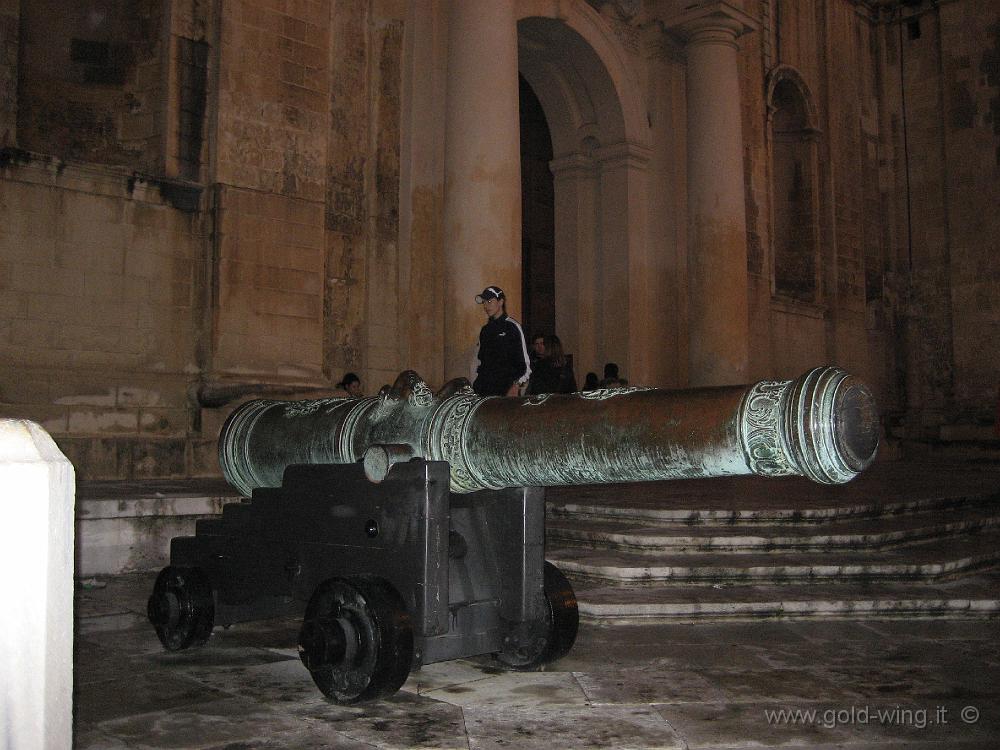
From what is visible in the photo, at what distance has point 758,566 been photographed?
216 inches

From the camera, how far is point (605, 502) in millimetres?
7406

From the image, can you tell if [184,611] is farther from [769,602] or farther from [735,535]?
[735,535]

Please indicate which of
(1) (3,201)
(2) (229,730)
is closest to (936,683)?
(2) (229,730)

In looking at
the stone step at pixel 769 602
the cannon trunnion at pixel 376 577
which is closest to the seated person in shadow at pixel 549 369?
the stone step at pixel 769 602

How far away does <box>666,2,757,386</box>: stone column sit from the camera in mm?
13539

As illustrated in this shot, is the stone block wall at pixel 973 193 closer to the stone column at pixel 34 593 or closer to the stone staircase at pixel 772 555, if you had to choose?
the stone staircase at pixel 772 555

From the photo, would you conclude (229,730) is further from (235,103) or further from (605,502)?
(235,103)

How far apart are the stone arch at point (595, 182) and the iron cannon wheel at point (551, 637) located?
10082mm

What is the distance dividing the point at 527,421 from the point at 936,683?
188 cm

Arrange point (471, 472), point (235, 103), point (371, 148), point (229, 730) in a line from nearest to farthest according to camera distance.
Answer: point (229, 730)
point (471, 472)
point (235, 103)
point (371, 148)

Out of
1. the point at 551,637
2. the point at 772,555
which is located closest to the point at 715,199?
the point at 772,555

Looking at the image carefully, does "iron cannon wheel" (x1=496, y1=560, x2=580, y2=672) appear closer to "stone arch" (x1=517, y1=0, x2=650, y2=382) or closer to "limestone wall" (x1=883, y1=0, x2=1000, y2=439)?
"stone arch" (x1=517, y1=0, x2=650, y2=382)

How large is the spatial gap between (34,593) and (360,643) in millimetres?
1656

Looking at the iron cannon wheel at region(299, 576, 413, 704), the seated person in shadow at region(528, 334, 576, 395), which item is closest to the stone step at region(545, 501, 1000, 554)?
the seated person in shadow at region(528, 334, 576, 395)
